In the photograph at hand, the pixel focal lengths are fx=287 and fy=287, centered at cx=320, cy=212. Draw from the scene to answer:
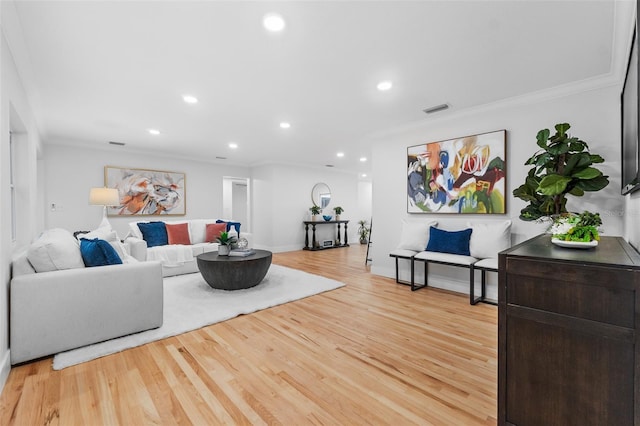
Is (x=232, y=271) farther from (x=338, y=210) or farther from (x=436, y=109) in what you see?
(x=338, y=210)

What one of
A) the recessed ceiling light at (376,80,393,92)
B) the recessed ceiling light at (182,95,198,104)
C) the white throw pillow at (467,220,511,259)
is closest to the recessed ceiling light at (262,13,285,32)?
the recessed ceiling light at (376,80,393,92)

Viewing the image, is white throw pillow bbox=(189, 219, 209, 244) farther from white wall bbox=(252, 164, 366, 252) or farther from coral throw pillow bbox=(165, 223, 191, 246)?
white wall bbox=(252, 164, 366, 252)

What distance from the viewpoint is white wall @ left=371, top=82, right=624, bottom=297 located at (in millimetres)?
2803

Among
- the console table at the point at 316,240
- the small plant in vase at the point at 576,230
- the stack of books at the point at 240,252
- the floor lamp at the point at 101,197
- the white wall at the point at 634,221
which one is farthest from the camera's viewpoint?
the console table at the point at 316,240

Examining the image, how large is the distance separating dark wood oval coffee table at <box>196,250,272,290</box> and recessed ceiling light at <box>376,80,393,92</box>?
2.58m

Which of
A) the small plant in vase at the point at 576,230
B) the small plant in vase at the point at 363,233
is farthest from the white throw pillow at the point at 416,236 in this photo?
the small plant in vase at the point at 363,233

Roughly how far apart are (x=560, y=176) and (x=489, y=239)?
1.14 meters

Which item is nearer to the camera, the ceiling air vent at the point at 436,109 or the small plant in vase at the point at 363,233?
the ceiling air vent at the point at 436,109

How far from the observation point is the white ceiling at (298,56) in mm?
1900

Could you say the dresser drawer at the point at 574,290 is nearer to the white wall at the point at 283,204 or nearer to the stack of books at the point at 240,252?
the stack of books at the point at 240,252

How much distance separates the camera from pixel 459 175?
3.85m

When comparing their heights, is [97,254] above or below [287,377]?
above

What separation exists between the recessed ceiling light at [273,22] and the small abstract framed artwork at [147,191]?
540cm

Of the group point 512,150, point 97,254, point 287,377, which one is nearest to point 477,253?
point 512,150
